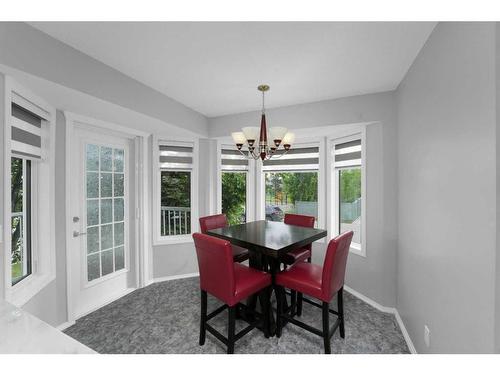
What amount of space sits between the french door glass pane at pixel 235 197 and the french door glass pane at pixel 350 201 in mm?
1461

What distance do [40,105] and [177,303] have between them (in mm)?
2274

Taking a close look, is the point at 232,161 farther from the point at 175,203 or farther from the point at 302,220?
the point at 302,220

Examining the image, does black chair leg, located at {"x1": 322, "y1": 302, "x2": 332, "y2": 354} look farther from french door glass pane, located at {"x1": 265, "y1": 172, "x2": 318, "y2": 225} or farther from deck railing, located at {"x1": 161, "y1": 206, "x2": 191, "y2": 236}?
deck railing, located at {"x1": 161, "y1": 206, "x2": 191, "y2": 236}

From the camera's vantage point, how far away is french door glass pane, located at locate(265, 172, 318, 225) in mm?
3260

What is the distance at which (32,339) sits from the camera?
2.19 feet

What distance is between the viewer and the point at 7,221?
→ 1.42m

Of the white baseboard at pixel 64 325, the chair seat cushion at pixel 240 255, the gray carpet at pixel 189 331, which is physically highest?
the chair seat cushion at pixel 240 255

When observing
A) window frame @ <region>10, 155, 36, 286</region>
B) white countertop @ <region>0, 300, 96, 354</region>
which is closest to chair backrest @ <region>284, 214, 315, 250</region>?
white countertop @ <region>0, 300, 96, 354</region>

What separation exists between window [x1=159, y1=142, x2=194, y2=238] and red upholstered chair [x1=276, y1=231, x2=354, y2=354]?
1.83 meters

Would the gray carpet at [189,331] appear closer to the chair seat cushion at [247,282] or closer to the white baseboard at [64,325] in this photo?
the white baseboard at [64,325]

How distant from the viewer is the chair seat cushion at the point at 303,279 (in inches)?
67.4

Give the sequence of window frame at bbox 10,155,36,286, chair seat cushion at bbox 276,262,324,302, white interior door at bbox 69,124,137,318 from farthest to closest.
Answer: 1. white interior door at bbox 69,124,137,318
2. window frame at bbox 10,155,36,286
3. chair seat cushion at bbox 276,262,324,302

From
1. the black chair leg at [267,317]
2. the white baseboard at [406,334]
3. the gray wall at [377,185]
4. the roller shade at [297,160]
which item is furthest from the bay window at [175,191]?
the white baseboard at [406,334]

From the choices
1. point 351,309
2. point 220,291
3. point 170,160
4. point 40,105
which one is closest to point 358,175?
point 351,309
